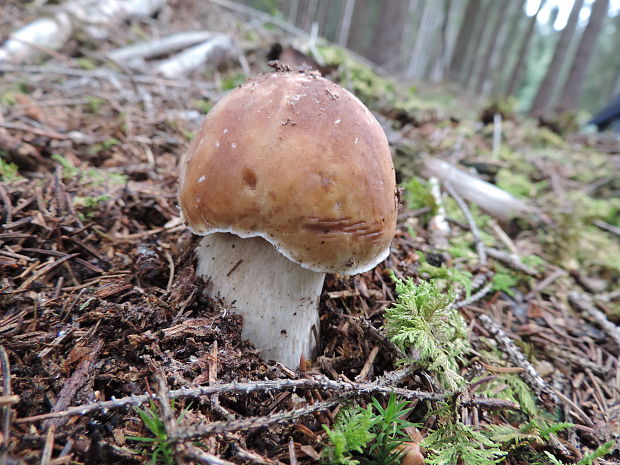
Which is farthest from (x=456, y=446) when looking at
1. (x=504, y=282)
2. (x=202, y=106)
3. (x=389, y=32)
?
(x=389, y=32)

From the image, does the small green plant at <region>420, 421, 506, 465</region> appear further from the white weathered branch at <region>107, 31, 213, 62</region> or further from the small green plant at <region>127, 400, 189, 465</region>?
the white weathered branch at <region>107, 31, 213, 62</region>

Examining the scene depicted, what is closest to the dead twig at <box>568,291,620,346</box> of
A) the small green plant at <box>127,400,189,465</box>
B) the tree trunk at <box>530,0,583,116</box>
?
the small green plant at <box>127,400,189,465</box>

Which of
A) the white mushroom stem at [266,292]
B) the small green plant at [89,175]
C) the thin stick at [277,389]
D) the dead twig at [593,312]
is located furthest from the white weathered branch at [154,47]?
the dead twig at [593,312]

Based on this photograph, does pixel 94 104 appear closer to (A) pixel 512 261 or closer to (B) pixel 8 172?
(B) pixel 8 172

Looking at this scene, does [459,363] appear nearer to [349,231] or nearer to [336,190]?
[349,231]

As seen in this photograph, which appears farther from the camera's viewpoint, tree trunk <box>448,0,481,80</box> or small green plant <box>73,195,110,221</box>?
tree trunk <box>448,0,481,80</box>

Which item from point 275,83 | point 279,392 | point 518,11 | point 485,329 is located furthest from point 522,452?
point 518,11

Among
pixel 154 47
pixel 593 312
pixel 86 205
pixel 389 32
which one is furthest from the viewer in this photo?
pixel 389 32
